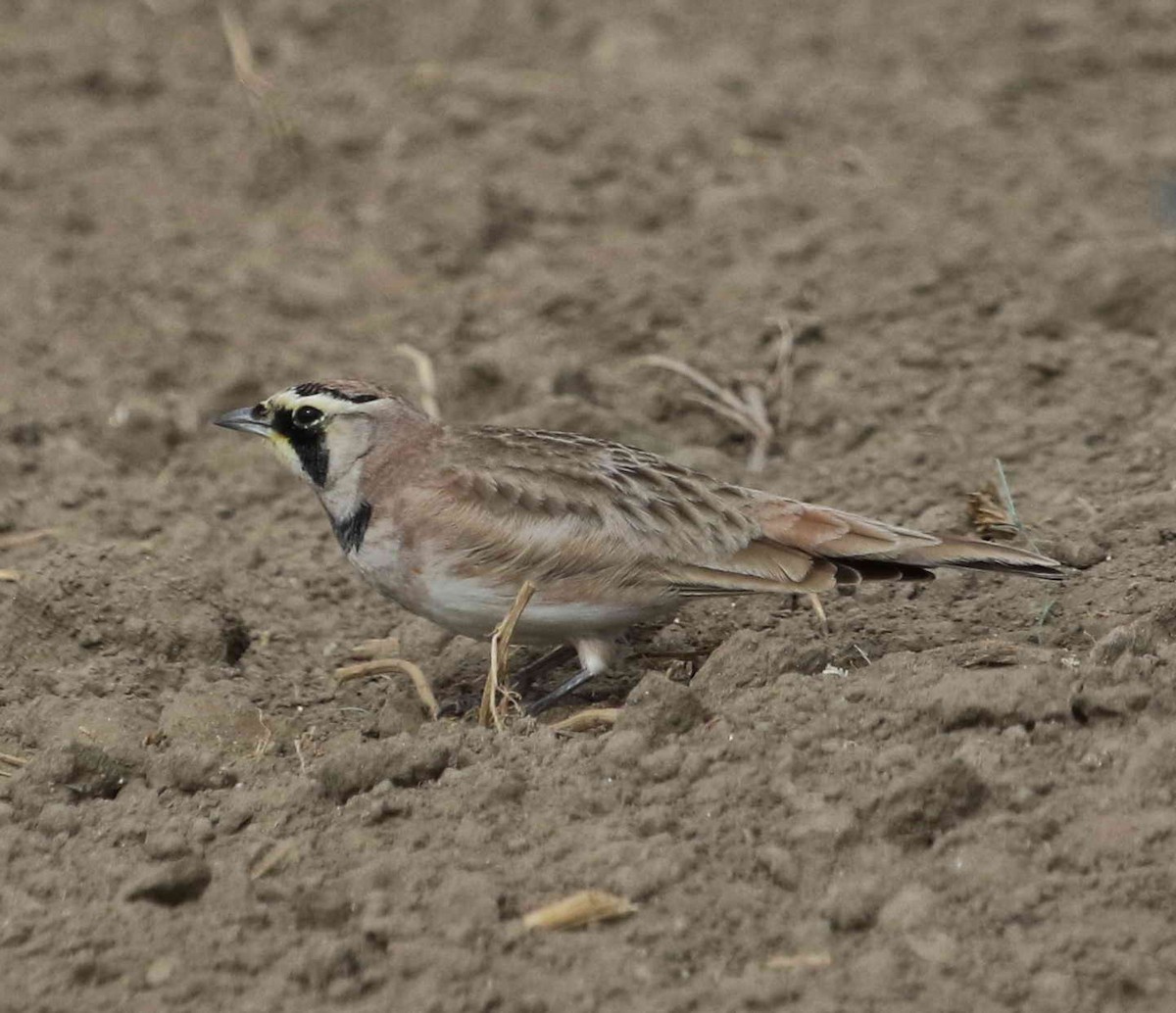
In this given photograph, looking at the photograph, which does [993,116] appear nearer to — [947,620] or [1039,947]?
[947,620]

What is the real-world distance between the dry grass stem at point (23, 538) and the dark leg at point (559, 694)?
239 cm

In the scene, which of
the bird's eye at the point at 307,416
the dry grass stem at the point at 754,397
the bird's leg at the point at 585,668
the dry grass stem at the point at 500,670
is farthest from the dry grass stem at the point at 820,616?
the dry grass stem at the point at 754,397

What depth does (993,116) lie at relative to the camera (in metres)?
11.3

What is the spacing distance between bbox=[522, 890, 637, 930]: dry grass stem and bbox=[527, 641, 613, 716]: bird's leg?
155cm

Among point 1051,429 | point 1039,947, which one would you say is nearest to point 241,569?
point 1051,429

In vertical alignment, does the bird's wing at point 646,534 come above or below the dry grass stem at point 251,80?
above

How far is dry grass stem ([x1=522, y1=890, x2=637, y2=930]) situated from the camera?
419 centimetres

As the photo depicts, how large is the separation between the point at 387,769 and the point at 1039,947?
173cm

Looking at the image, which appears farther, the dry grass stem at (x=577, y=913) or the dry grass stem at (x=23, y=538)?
the dry grass stem at (x=23, y=538)

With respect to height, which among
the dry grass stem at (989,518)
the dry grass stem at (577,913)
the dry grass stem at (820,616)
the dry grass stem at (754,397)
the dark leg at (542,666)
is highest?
the dry grass stem at (577,913)

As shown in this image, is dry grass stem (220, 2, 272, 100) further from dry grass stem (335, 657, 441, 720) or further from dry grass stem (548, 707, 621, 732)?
dry grass stem (548, 707, 621, 732)

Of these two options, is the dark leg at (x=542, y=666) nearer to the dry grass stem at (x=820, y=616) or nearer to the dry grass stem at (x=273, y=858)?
the dry grass stem at (x=820, y=616)

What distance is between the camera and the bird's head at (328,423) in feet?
19.5

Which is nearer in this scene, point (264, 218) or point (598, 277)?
point (598, 277)
